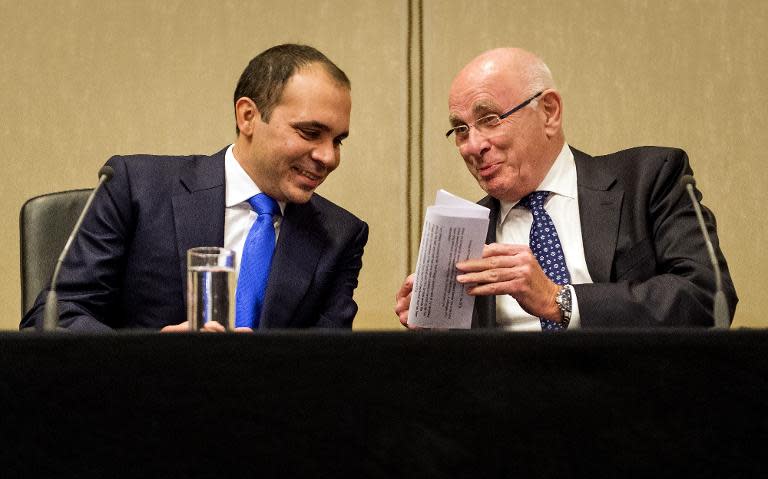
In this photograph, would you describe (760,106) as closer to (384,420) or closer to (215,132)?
(215,132)

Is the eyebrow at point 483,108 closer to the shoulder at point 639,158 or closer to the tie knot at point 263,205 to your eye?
the shoulder at point 639,158

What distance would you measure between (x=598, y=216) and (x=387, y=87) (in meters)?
1.09

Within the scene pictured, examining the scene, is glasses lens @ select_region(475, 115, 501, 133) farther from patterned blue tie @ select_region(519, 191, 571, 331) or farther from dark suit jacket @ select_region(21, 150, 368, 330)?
dark suit jacket @ select_region(21, 150, 368, 330)

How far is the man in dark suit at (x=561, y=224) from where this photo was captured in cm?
175

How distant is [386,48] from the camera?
2861mm

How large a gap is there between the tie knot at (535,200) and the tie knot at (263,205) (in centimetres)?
59

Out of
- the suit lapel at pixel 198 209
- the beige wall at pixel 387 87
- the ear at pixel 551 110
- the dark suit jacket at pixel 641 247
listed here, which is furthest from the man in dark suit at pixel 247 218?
the beige wall at pixel 387 87

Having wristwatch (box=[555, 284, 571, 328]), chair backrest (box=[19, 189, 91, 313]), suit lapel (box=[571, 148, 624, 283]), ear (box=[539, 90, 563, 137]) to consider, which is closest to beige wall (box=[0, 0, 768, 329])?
ear (box=[539, 90, 563, 137])

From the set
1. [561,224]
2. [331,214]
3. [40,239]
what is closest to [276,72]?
[331,214]

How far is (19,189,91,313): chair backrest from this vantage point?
6.22 feet

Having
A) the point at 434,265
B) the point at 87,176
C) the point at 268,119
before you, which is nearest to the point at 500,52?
the point at 268,119

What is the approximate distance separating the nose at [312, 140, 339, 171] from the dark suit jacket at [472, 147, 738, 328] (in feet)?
1.35

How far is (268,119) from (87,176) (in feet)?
3.50

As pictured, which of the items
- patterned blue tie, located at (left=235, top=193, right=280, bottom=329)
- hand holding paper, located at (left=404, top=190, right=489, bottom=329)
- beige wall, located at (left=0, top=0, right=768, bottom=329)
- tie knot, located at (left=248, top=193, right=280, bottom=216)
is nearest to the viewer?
hand holding paper, located at (left=404, top=190, right=489, bottom=329)
